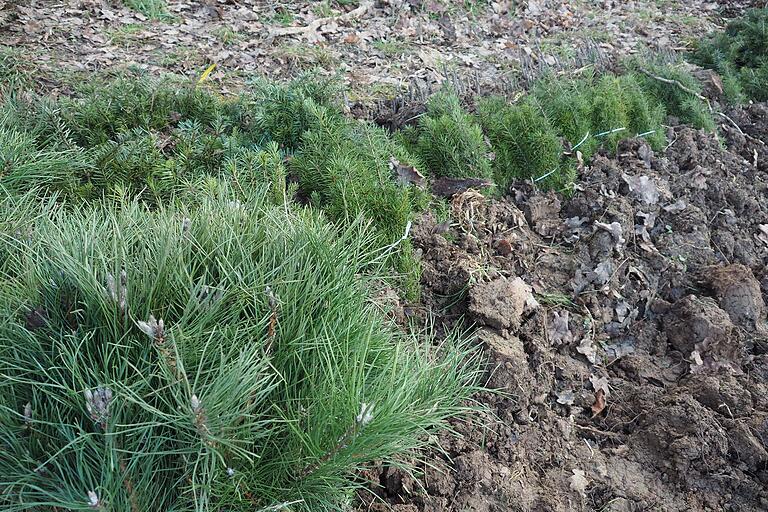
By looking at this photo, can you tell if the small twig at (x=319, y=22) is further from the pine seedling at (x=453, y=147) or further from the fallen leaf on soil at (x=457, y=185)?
the fallen leaf on soil at (x=457, y=185)

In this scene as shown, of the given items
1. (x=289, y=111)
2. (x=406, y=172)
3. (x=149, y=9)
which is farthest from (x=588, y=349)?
(x=149, y=9)

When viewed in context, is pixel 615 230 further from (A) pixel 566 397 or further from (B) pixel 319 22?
(B) pixel 319 22

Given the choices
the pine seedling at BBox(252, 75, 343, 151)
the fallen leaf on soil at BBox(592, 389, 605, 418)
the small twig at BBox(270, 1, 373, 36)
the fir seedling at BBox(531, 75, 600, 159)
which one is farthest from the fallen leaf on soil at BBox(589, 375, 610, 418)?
the small twig at BBox(270, 1, 373, 36)

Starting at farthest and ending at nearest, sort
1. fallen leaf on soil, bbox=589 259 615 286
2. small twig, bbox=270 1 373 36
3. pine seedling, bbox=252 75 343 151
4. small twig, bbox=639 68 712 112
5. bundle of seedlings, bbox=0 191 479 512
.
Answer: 1. small twig, bbox=270 1 373 36
2. small twig, bbox=639 68 712 112
3. pine seedling, bbox=252 75 343 151
4. fallen leaf on soil, bbox=589 259 615 286
5. bundle of seedlings, bbox=0 191 479 512

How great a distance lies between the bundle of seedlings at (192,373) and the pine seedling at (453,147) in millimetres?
1899

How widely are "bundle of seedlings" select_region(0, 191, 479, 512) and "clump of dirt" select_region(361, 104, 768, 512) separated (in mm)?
516

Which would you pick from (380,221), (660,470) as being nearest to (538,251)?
(380,221)

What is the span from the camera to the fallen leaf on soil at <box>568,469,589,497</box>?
8.34ft

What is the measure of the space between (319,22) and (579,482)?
504 centimetres

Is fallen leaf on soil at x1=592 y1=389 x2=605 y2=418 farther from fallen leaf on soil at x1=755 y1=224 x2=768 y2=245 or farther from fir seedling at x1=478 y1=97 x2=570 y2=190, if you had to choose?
fallen leaf on soil at x1=755 y1=224 x2=768 y2=245

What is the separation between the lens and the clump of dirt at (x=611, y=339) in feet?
8.30

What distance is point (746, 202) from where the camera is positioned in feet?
13.9

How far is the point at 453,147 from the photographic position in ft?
13.0

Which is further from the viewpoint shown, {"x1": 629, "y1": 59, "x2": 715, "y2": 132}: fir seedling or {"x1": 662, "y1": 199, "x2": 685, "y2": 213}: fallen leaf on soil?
{"x1": 629, "y1": 59, "x2": 715, "y2": 132}: fir seedling
